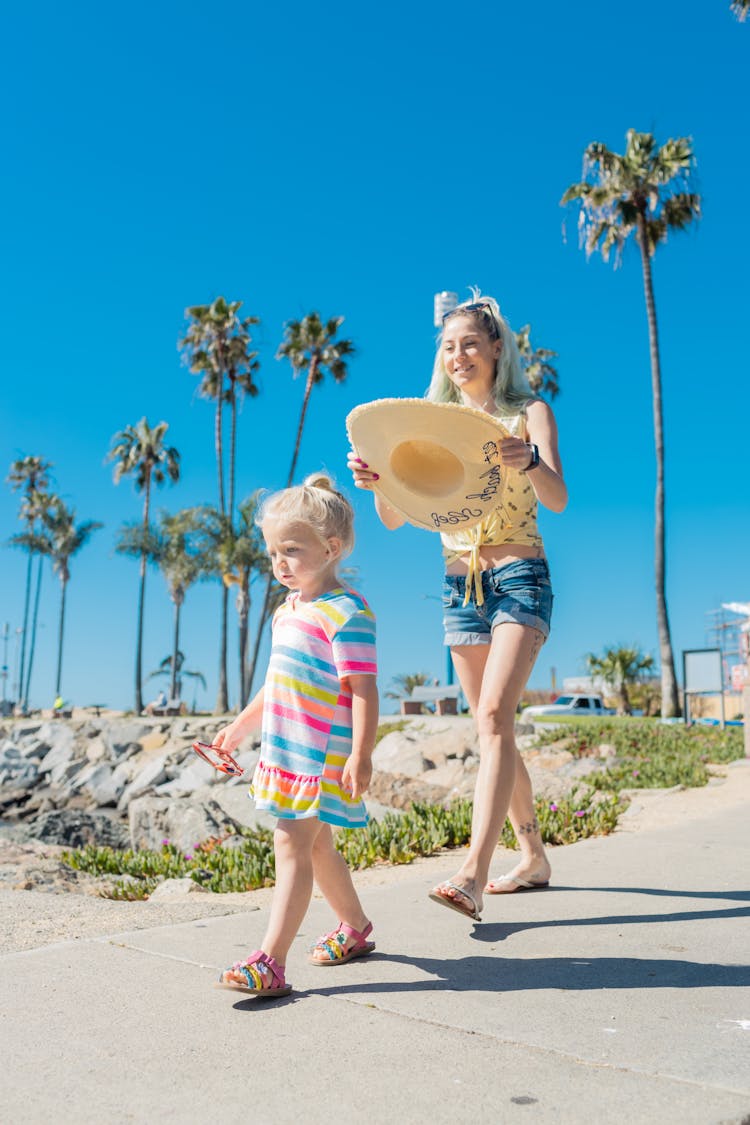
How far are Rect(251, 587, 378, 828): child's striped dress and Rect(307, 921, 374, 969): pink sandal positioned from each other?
441 mm

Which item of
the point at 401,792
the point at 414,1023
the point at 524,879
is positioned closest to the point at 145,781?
the point at 401,792

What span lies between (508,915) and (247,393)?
118 ft

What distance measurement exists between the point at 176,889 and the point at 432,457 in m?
2.99

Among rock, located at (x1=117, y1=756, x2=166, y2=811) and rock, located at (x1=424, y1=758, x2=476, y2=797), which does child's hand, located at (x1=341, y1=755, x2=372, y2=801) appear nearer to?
rock, located at (x1=424, y1=758, x2=476, y2=797)

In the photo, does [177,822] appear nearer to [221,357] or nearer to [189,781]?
[189,781]

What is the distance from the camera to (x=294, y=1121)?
175 cm

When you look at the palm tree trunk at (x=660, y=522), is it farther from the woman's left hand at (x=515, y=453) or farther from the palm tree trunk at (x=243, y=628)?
the woman's left hand at (x=515, y=453)

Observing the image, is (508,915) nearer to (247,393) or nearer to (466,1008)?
(466,1008)

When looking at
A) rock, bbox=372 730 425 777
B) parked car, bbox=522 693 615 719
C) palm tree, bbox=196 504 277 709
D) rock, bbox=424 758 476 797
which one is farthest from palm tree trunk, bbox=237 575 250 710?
rock, bbox=424 758 476 797

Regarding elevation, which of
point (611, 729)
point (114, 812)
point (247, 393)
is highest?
point (247, 393)

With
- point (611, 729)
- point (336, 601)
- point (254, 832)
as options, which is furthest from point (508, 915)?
point (611, 729)

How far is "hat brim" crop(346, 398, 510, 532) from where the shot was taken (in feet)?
10.6

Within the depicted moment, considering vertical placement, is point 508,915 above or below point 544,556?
below

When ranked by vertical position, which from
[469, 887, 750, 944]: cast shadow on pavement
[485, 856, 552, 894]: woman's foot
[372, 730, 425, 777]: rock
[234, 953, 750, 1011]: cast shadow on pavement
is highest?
[372, 730, 425, 777]: rock
